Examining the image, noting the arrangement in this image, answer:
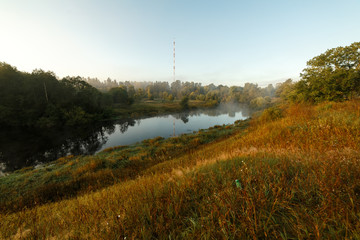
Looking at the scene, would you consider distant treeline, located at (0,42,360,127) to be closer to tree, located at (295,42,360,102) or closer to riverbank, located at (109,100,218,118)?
tree, located at (295,42,360,102)

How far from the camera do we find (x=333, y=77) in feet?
46.0

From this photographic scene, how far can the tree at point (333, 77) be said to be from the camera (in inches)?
530

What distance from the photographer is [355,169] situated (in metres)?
2.22

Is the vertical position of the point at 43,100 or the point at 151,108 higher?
the point at 43,100

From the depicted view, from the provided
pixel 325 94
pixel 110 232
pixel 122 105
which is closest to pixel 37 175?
pixel 110 232

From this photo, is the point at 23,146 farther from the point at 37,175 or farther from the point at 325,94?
the point at 325,94

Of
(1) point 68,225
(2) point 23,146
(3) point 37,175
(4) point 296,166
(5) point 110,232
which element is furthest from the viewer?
(2) point 23,146

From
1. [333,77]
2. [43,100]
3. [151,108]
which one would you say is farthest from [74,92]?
[333,77]

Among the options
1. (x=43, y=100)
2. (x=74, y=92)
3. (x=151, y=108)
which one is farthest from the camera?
(x=151, y=108)

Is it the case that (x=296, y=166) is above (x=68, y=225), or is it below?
above

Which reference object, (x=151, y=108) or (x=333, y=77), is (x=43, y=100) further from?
(x=333, y=77)

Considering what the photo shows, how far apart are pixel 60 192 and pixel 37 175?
485 cm

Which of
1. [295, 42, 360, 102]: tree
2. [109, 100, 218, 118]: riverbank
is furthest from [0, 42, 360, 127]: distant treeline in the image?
[109, 100, 218, 118]: riverbank

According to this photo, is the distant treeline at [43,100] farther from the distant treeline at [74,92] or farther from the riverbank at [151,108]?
the riverbank at [151,108]
